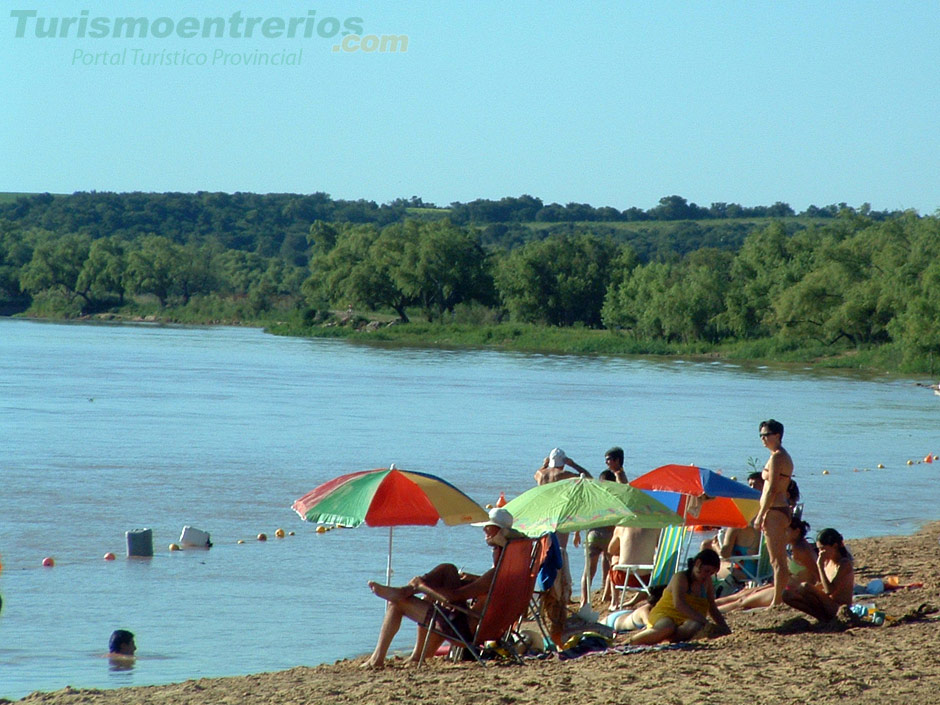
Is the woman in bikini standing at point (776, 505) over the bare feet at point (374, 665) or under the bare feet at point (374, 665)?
over

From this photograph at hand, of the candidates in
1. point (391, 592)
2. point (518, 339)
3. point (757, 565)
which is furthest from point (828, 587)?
point (518, 339)

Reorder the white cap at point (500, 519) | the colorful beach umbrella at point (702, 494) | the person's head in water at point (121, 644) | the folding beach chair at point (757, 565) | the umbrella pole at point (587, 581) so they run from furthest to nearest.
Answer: the folding beach chair at point (757, 565), the umbrella pole at point (587, 581), the colorful beach umbrella at point (702, 494), the person's head in water at point (121, 644), the white cap at point (500, 519)

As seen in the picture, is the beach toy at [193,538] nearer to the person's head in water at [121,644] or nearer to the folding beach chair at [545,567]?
the person's head in water at [121,644]

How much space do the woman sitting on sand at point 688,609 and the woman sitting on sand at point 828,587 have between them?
2.01 feet

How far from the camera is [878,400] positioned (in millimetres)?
43312

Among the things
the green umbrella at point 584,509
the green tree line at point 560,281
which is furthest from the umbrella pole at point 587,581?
the green tree line at point 560,281

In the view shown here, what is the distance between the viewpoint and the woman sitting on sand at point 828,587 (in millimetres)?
8852

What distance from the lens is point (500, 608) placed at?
8367 millimetres

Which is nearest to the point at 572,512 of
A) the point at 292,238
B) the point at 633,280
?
the point at 633,280

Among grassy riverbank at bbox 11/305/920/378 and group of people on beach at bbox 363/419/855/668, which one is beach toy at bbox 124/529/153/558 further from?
grassy riverbank at bbox 11/305/920/378

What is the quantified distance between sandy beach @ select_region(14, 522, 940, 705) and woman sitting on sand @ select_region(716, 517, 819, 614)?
45 centimetres

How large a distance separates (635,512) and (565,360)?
6358cm

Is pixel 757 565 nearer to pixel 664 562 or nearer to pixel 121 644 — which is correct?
pixel 664 562

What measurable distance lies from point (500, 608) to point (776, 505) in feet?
7.82
